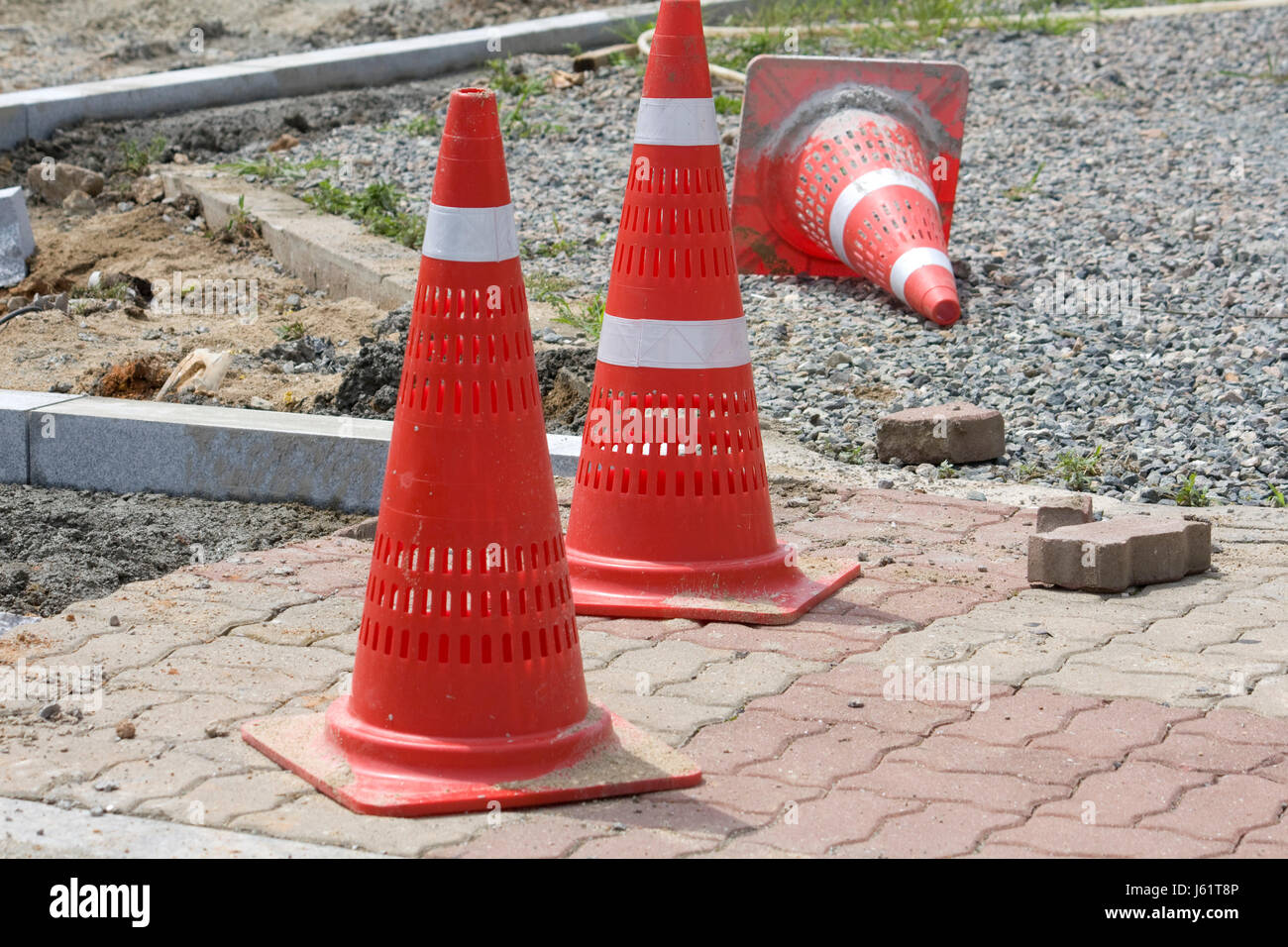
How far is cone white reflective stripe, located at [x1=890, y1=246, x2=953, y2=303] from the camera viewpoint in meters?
6.94

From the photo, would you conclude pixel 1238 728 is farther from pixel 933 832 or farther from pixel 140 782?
pixel 140 782

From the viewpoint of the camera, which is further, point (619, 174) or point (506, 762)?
point (619, 174)

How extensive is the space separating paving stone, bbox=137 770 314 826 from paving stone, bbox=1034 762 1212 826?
151 cm

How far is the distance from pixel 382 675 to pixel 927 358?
12.5 ft

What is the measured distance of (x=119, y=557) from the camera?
4625 millimetres

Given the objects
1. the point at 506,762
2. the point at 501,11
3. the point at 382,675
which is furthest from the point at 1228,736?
the point at 501,11

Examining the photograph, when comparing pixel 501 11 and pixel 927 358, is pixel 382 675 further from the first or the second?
pixel 501 11

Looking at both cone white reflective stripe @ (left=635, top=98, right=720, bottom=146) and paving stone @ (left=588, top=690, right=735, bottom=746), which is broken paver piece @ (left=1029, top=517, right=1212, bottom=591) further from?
cone white reflective stripe @ (left=635, top=98, right=720, bottom=146)

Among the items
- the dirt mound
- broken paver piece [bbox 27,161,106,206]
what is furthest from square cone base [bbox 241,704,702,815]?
broken paver piece [bbox 27,161,106,206]

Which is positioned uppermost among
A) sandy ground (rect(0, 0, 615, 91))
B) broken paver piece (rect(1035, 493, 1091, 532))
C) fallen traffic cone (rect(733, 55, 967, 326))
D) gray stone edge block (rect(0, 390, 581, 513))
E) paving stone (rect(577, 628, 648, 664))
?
sandy ground (rect(0, 0, 615, 91))

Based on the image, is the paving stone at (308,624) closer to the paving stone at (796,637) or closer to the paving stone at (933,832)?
the paving stone at (796,637)

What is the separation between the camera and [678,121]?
4297mm

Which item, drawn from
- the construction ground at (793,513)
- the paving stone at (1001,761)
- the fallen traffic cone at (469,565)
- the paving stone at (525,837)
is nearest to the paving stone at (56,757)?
the construction ground at (793,513)

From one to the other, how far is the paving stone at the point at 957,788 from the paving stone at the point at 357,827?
82 centimetres
